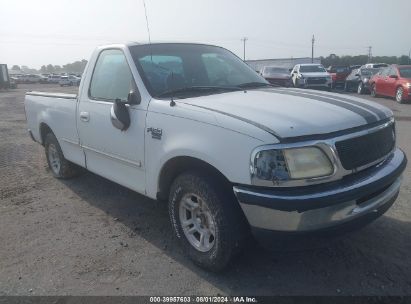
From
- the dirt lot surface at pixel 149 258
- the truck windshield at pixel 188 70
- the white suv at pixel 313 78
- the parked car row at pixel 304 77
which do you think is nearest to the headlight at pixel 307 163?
the dirt lot surface at pixel 149 258

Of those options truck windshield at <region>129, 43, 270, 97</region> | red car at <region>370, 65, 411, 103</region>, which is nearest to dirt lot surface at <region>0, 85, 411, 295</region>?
truck windshield at <region>129, 43, 270, 97</region>

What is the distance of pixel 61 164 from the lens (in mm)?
5680

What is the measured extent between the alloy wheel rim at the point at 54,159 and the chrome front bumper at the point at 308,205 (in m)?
3.96

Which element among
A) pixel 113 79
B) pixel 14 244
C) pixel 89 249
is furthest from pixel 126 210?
pixel 113 79

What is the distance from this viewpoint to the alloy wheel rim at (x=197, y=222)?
3127mm

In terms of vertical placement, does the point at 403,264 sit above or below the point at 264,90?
below

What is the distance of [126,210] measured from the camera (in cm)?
464

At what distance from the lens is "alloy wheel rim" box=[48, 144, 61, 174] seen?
19.0 feet

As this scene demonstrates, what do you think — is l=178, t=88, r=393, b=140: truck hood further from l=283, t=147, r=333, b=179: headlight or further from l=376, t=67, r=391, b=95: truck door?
l=376, t=67, r=391, b=95: truck door

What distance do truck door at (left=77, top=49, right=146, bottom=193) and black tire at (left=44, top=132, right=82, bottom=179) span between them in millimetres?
1141

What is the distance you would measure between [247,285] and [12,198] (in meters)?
3.72

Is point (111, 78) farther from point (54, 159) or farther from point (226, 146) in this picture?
point (54, 159)

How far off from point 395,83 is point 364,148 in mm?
14828

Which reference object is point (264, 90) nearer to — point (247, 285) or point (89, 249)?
point (247, 285)
